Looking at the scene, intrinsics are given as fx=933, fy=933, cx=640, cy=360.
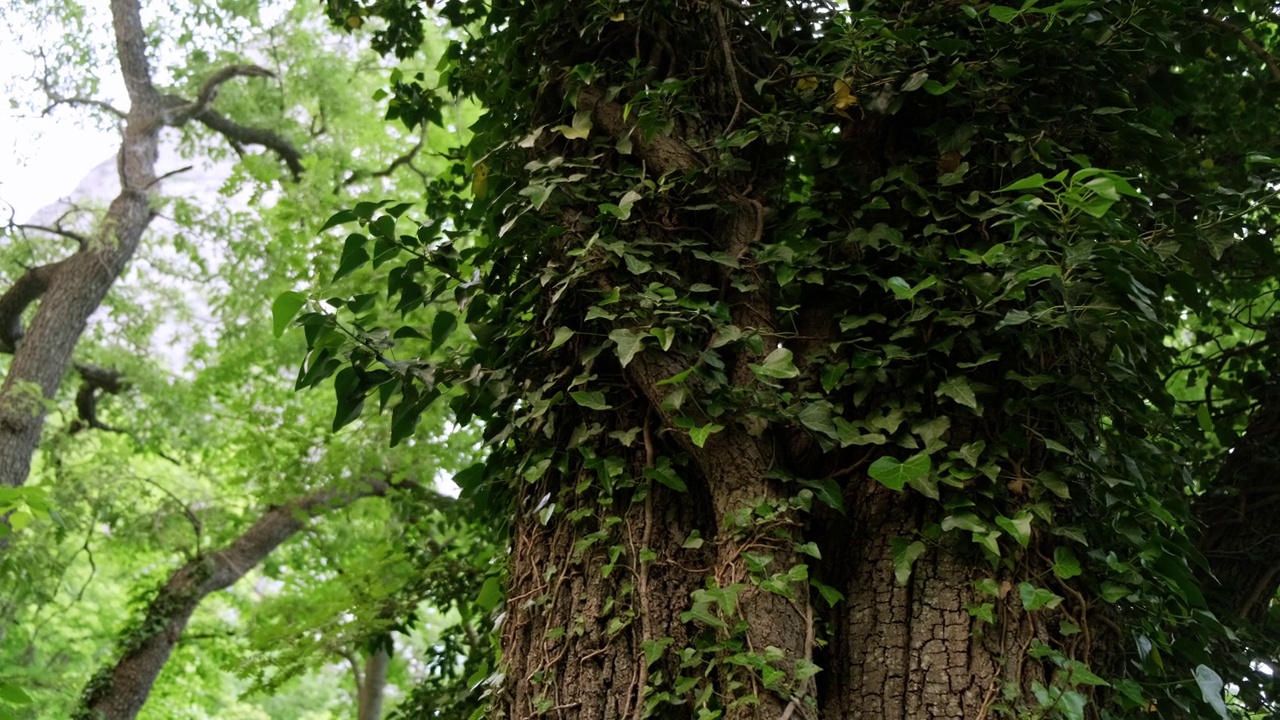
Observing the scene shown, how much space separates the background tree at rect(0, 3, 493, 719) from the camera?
27.0 ft

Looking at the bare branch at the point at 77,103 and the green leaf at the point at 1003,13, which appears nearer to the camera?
the green leaf at the point at 1003,13

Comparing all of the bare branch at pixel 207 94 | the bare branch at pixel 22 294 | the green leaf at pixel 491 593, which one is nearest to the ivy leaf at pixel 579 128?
the green leaf at pixel 491 593

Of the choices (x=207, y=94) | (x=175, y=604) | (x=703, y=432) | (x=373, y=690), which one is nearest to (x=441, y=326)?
(x=703, y=432)

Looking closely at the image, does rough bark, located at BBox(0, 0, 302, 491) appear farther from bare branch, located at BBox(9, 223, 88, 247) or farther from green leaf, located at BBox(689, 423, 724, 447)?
green leaf, located at BBox(689, 423, 724, 447)

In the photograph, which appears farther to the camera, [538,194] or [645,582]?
[538,194]

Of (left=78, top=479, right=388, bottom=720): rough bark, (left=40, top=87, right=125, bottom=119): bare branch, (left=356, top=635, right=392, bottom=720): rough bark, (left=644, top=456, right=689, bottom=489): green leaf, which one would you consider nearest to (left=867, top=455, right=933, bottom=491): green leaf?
(left=644, top=456, right=689, bottom=489): green leaf

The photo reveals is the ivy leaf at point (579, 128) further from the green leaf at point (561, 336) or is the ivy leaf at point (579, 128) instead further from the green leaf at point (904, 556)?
the green leaf at point (904, 556)

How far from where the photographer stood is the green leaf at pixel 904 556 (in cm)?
184

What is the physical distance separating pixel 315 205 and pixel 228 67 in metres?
3.86

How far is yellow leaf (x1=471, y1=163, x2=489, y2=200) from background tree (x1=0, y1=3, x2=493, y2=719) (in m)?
4.62

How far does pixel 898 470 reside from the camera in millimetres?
1776

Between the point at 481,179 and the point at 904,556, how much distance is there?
1.49 m

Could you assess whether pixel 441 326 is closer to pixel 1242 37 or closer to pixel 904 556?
pixel 904 556

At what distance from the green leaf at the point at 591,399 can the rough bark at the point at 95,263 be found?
8.24 metres
